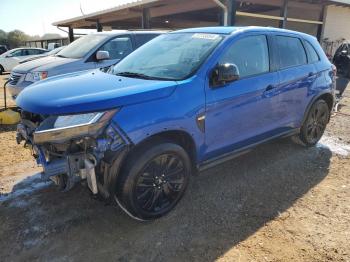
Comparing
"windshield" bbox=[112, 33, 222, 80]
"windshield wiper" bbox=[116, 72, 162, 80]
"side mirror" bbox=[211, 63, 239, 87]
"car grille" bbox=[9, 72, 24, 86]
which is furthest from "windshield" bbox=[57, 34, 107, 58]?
"side mirror" bbox=[211, 63, 239, 87]

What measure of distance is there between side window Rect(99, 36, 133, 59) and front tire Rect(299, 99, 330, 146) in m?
4.47

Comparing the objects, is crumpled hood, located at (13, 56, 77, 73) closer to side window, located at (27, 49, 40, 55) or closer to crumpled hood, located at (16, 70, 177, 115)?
crumpled hood, located at (16, 70, 177, 115)

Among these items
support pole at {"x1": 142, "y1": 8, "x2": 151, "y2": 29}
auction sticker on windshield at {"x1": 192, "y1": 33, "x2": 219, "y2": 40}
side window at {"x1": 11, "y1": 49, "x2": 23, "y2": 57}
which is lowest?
side window at {"x1": 11, "y1": 49, "x2": 23, "y2": 57}

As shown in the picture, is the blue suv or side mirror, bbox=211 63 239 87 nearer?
the blue suv

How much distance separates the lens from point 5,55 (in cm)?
1989

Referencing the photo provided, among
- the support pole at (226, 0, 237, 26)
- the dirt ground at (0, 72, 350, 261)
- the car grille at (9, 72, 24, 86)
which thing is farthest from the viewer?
the support pole at (226, 0, 237, 26)

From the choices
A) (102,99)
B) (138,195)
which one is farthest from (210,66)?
(138,195)

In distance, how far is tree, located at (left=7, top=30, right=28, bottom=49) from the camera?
173ft

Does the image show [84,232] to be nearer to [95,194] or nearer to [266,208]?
[95,194]

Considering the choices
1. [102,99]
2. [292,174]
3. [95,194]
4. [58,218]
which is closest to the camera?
[102,99]

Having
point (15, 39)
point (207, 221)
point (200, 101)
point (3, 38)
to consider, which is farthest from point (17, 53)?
point (3, 38)

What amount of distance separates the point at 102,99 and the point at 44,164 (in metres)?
0.74

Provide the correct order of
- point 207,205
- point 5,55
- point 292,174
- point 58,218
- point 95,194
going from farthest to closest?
point 5,55
point 292,174
point 207,205
point 58,218
point 95,194

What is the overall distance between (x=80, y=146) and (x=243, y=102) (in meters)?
1.87
